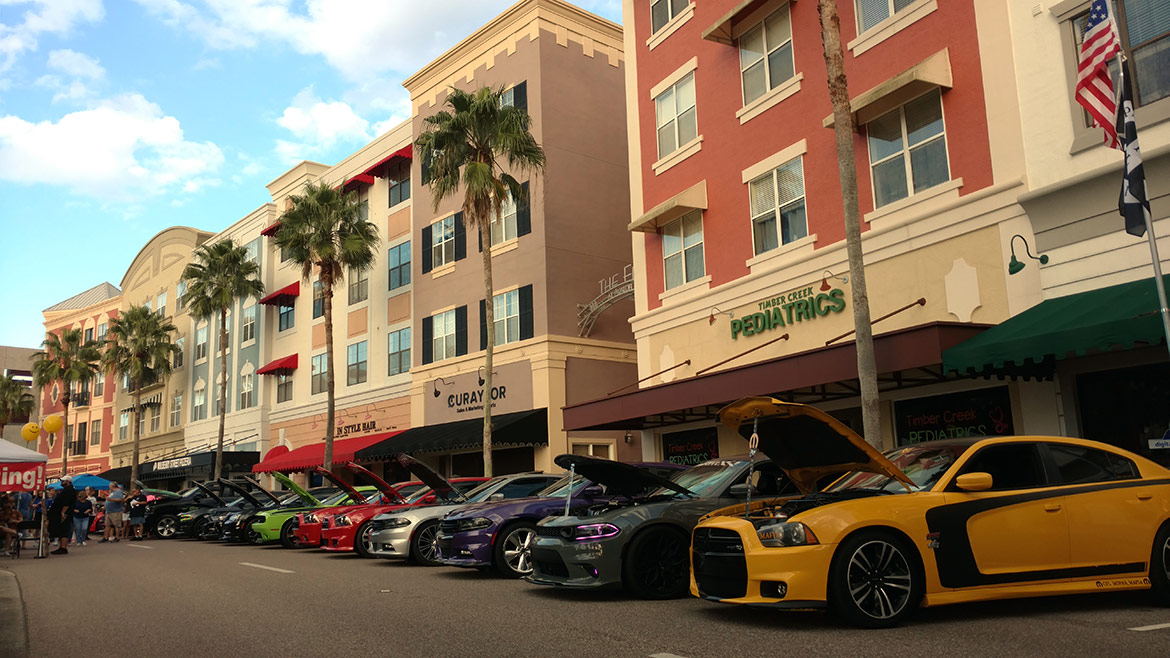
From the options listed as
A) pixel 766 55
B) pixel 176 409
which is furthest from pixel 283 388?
pixel 766 55

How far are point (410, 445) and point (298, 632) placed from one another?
2145 cm

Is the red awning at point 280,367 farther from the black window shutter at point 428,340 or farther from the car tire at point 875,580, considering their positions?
the car tire at point 875,580

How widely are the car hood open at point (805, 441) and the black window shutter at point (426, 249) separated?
82.7 feet

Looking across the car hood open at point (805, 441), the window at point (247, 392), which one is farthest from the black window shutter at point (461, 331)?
Answer: the car hood open at point (805, 441)

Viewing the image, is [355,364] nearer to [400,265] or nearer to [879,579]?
[400,265]

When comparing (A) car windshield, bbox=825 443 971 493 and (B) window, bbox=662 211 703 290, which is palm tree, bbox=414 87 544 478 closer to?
(B) window, bbox=662 211 703 290

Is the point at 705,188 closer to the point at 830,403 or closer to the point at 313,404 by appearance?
the point at 830,403

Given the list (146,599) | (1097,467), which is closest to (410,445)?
(146,599)

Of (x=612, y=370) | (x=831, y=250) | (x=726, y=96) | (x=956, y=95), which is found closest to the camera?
(x=956, y=95)

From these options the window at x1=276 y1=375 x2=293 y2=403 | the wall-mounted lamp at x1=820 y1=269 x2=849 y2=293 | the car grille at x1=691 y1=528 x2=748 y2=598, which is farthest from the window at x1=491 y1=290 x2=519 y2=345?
the car grille at x1=691 y1=528 x2=748 y2=598

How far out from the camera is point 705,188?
2044cm

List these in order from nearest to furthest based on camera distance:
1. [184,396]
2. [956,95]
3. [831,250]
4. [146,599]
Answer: [146,599]
[956,95]
[831,250]
[184,396]

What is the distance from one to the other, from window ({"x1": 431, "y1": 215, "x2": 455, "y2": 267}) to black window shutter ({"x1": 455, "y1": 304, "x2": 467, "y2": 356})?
6.53ft

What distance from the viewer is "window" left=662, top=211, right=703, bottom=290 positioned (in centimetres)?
2072
